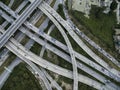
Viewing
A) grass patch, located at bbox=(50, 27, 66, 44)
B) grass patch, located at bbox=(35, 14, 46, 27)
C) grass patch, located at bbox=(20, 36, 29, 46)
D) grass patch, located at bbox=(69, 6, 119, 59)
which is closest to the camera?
grass patch, located at bbox=(20, 36, 29, 46)

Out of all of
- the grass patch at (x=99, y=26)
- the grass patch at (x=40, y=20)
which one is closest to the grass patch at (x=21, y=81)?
the grass patch at (x=40, y=20)

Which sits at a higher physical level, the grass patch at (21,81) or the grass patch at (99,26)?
the grass patch at (21,81)

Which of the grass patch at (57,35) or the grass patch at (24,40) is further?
the grass patch at (57,35)

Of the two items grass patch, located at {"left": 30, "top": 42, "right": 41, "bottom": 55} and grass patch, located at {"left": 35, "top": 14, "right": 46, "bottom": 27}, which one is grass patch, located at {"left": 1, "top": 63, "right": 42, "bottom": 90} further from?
grass patch, located at {"left": 35, "top": 14, "right": 46, "bottom": 27}

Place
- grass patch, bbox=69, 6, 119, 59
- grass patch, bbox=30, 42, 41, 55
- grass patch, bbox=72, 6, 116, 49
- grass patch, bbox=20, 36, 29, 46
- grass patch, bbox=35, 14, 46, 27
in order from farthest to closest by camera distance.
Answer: grass patch, bbox=72, 6, 116, 49 → grass patch, bbox=35, 14, 46, 27 → grass patch, bbox=69, 6, 119, 59 → grass patch, bbox=20, 36, 29, 46 → grass patch, bbox=30, 42, 41, 55

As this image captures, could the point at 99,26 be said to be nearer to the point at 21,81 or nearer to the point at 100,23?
the point at 100,23

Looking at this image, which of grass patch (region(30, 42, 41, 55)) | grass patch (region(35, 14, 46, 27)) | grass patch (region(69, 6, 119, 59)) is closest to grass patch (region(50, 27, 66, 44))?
grass patch (region(35, 14, 46, 27))

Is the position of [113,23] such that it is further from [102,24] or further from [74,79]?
[74,79]

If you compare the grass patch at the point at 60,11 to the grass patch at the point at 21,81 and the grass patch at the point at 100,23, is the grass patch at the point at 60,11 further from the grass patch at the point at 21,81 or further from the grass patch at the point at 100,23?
the grass patch at the point at 21,81
